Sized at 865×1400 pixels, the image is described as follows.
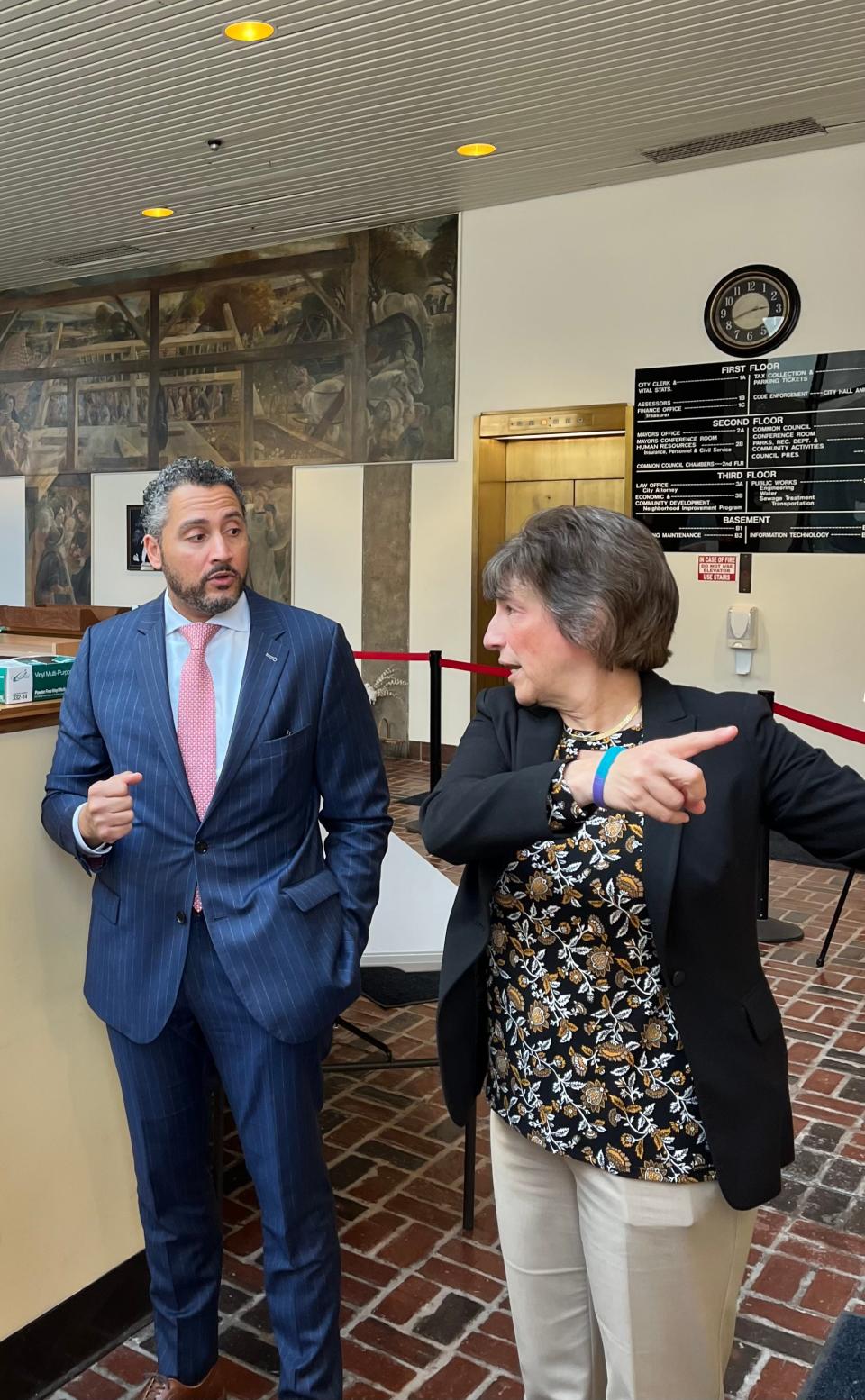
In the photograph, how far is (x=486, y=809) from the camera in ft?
5.02

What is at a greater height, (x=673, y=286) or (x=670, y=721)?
(x=673, y=286)

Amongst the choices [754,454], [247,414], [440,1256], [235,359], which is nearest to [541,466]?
[754,454]

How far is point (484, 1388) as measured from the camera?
7.91ft

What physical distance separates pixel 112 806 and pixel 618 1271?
3.51ft

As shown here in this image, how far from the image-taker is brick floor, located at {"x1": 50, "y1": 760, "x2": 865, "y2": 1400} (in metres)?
2.46

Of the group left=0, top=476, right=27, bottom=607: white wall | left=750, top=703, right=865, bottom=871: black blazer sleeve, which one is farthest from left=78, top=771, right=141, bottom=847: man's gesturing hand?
left=0, top=476, right=27, bottom=607: white wall

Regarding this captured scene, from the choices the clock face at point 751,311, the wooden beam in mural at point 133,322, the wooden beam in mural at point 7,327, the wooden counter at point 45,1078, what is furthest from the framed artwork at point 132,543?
the wooden counter at point 45,1078

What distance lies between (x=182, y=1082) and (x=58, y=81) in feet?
21.3

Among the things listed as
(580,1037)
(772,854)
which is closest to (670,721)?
(580,1037)

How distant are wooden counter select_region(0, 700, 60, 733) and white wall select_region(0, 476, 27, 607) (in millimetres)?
10176

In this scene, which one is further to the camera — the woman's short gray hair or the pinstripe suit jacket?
the pinstripe suit jacket

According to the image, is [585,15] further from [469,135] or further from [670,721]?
[670,721]

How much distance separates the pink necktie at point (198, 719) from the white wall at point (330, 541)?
25.0ft

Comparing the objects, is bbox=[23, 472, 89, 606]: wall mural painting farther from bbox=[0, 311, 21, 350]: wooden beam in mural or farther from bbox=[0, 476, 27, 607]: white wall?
bbox=[0, 311, 21, 350]: wooden beam in mural
